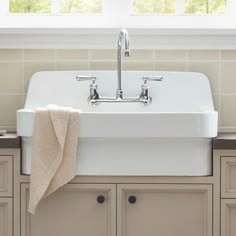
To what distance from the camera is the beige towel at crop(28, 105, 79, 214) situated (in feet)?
7.43

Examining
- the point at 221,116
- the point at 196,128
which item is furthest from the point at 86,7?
the point at 196,128

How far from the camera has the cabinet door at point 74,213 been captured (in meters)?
2.33

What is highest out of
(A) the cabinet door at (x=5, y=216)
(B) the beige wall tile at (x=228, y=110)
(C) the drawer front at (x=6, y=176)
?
(B) the beige wall tile at (x=228, y=110)

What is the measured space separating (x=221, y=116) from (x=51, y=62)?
824 millimetres

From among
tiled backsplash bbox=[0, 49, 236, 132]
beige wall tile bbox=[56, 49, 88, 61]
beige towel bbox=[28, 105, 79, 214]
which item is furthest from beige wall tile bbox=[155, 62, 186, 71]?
beige towel bbox=[28, 105, 79, 214]

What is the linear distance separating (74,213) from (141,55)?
870 mm

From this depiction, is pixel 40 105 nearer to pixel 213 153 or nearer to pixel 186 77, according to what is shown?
pixel 186 77

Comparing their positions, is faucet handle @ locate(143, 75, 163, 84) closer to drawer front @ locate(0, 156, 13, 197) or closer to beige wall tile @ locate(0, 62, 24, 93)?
beige wall tile @ locate(0, 62, 24, 93)

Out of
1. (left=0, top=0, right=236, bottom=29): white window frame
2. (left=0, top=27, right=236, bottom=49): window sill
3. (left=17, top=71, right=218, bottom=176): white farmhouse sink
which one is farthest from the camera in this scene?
(left=0, top=0, right=236, bottom=29): white window frame

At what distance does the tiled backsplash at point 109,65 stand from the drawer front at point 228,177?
52 cm

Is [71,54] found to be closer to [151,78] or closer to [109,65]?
[109,65]

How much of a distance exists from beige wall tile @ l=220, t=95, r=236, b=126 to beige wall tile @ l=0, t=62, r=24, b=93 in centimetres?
93

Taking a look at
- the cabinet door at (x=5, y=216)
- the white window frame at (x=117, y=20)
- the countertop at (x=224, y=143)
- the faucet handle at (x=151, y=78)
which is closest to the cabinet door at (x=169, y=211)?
the countertop at (x=224, y=143)

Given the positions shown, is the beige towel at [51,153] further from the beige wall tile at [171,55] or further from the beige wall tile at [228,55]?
the beige wall tile at [228,55]
